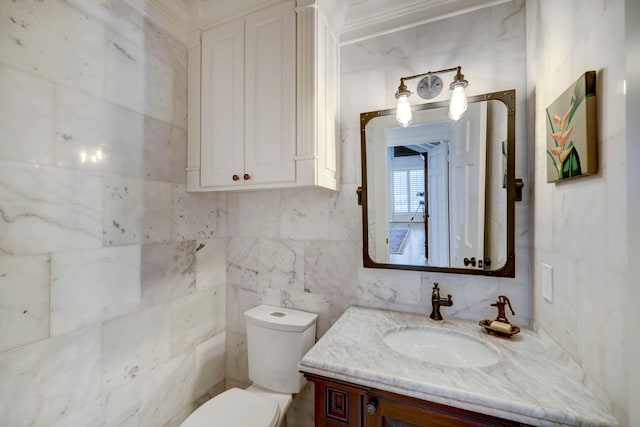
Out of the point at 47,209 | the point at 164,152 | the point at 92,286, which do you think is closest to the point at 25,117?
the point at 47,209

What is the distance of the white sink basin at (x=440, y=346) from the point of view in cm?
113

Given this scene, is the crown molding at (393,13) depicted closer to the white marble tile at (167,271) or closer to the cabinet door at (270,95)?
the cabinet door at (270,95)

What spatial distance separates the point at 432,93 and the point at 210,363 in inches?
80.6

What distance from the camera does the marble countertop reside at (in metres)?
0.74

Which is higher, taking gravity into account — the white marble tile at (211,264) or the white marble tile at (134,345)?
the white marble tile at (211,264)

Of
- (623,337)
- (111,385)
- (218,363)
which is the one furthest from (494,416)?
(218,363)

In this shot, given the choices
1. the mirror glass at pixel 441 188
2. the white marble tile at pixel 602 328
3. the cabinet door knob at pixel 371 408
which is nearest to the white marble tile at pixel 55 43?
the mirror glass at pixel 441 188

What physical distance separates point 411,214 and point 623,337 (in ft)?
2.79

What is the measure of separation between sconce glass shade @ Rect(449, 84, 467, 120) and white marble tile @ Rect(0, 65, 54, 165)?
165 centimetres

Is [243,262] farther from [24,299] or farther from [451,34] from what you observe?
[451,34]

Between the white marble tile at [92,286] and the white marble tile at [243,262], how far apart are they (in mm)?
603

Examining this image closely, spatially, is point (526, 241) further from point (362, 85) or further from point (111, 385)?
point (111, 385)

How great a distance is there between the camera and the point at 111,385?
4.05 feet

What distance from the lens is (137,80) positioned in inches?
53.7
